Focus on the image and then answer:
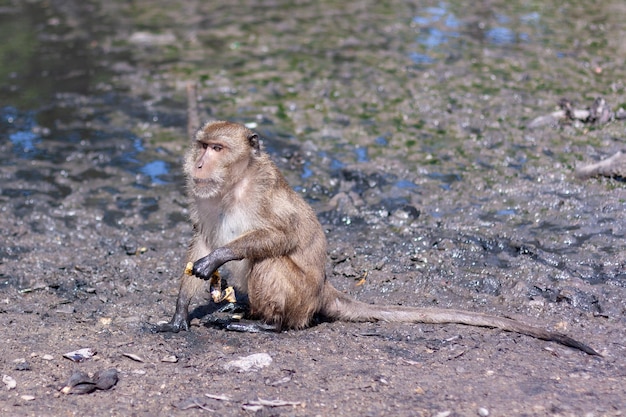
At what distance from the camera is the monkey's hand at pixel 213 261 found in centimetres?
506

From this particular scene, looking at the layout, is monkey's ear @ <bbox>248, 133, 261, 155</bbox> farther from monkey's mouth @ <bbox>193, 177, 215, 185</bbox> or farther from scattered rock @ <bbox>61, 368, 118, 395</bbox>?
scattered rock @ <bbox>61, 368, 118, 395</bbox>

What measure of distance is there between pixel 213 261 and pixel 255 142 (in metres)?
0.89

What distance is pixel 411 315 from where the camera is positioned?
17.6 feet

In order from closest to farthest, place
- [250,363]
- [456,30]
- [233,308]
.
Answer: [250,363]
[233,308]
[456,30]

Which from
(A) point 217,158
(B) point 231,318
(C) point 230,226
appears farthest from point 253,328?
(A) point 217,158

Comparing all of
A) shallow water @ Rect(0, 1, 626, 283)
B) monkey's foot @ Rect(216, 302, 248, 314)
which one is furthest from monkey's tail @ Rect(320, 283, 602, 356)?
shallow water @ Rect(0, 1, 626, 283)

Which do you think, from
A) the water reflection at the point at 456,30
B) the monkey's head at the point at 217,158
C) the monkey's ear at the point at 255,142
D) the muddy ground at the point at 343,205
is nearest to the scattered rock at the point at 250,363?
the muddy ground at the point at 343,205

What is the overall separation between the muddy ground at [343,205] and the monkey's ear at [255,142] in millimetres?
1296

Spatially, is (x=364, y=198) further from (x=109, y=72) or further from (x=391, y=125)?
(x=109, y=72)

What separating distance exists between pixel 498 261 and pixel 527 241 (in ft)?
1.44

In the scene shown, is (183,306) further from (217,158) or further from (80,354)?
(217,158)

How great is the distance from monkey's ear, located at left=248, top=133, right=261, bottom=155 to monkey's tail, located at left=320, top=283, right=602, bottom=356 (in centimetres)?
109

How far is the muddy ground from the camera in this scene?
4.52 metres

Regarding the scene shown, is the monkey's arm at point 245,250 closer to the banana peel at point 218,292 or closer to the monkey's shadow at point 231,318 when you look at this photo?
the banana peel at point 218,292
